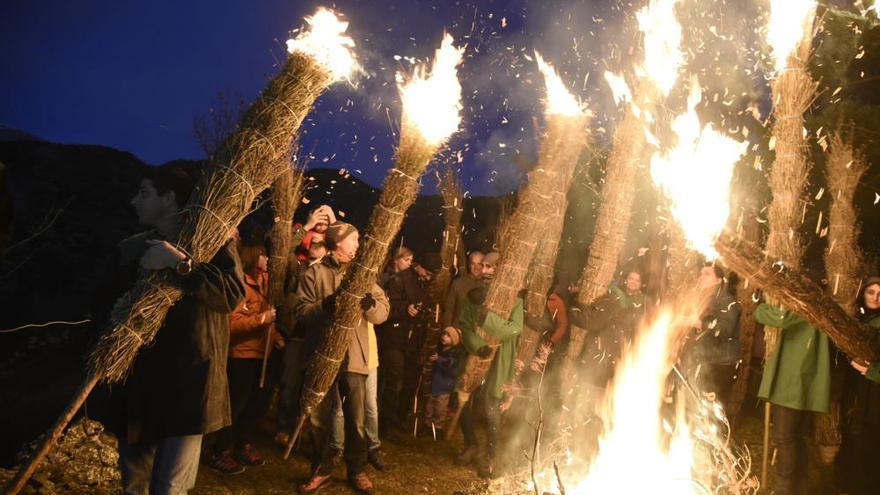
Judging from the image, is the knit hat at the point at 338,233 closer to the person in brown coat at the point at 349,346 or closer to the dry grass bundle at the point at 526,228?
the person in brown coat at the point at 349,346

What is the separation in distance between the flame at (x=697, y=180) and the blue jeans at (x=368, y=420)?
2.88 meters

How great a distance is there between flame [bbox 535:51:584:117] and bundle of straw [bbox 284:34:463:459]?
206 centimetres

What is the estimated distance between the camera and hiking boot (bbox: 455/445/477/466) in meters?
5.46

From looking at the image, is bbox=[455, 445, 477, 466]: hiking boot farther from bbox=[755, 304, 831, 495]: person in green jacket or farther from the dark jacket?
the dark jacket

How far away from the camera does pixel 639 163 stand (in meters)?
7.04

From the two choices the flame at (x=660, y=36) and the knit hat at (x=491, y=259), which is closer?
the knit hat at (x=491, y=259)

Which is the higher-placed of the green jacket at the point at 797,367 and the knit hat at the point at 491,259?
the knit hat at the point at 491,259

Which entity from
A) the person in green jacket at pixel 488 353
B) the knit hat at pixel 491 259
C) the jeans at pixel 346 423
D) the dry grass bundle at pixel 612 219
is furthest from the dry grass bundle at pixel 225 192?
the dry grass bundle at pixel 612 219

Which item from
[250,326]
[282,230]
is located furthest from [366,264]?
[282,230]

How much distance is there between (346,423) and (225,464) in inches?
46.8

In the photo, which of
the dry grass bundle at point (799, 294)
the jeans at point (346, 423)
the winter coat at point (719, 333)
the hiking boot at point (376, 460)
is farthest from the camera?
the winter coat at point (719, 333)

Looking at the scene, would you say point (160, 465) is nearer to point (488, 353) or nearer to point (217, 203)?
point (217, 203)

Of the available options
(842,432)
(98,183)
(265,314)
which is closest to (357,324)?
(265,314)

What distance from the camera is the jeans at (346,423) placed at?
14.2ft
